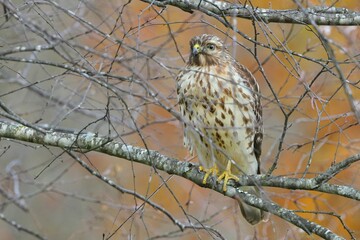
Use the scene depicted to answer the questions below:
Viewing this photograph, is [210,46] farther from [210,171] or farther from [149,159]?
[149,159]

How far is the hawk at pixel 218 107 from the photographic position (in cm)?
550

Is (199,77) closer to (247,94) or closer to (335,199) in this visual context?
(247,94)

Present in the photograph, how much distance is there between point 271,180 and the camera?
179 inches

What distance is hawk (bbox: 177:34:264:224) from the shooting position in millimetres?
5500

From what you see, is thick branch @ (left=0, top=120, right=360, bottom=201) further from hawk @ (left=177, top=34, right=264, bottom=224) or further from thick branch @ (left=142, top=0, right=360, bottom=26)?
thick branch @ (left=142, top=0, right=360, bottom=26)

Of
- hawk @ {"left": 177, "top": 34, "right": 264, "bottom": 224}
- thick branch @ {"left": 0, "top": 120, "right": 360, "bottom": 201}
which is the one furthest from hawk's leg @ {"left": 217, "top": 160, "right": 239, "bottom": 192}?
thick branch @ {"left": 0, "top": 120, "right": 360, "bottom": 201}

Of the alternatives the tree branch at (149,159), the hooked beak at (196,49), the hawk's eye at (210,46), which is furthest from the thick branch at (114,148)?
the hawk's eye at (210,46)

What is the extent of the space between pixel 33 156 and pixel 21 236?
4.05 ft

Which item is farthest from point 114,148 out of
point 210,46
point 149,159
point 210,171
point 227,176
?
point 210,46

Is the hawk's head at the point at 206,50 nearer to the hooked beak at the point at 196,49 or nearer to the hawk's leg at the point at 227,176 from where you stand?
the hooked beak at the point at 196,49

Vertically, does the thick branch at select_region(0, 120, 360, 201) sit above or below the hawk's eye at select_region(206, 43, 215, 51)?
below

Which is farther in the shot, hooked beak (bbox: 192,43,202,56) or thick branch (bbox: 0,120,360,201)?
hooked beak (bbox: 192,43,202,56)

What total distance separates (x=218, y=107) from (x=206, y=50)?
0.57m

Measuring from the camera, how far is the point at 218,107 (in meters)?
5.50
